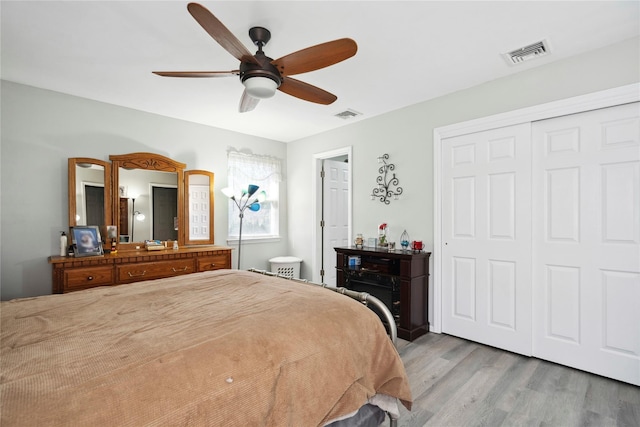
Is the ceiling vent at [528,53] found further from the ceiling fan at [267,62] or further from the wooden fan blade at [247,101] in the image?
the wooden fan blade at [247,101]

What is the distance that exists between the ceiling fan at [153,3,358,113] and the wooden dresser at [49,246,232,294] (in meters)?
2.09

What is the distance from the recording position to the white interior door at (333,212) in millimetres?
4883

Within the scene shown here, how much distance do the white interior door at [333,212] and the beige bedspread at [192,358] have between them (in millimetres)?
3076

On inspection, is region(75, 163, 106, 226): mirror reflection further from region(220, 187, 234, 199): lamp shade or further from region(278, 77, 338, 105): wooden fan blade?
region(278, 77, 338, 105): wooden fan blade

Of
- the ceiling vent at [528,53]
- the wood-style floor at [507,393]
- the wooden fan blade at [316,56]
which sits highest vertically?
the ceiling vent at [528,53]

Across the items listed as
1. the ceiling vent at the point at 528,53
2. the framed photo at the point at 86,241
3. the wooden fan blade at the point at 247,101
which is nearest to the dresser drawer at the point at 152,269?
the framed photo at the point at 86,241

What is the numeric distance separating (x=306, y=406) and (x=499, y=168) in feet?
8.97

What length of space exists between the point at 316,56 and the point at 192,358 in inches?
64.9

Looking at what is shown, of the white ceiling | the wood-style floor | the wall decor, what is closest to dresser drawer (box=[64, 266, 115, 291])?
the white ceiling

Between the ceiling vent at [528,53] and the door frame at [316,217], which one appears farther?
the door frame at [316,217]

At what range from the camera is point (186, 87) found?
3053 mm

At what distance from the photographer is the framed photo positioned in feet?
10.0

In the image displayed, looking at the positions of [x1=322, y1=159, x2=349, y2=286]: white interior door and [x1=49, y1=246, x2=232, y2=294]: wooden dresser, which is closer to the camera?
[x1=49, y1=246, x2=232, y2=294]: wooden dresser

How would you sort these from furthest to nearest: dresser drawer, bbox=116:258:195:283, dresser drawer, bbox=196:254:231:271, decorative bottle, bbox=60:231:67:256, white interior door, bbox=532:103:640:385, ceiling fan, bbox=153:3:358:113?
dresser drawer, bbox=196:254:231:271
dresser drawer, bbox=116:258:195:283
decorative bottle, bbox=60:231:67:256
white interior door, bbox=532:103:640:385
ceiling fan, bbox=153:3:358:113
